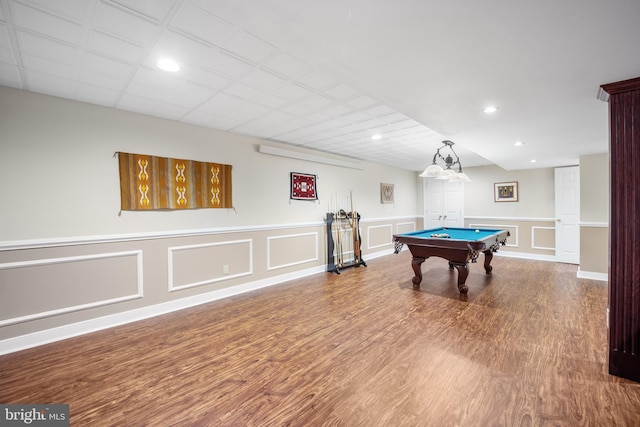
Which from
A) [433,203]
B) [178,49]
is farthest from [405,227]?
[178,49]

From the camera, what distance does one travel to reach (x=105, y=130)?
112 inches

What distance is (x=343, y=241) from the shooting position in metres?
5.66

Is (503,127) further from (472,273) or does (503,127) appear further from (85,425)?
(85,425)

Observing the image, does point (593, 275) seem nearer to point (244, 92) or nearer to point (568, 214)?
point (568, 214)

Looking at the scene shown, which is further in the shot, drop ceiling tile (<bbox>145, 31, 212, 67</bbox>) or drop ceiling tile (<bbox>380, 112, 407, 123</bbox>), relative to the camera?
drop ceiling tile (<bbox>380, 112, 407, 123</bbox>)

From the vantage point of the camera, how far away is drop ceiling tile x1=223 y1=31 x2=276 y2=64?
1701mm

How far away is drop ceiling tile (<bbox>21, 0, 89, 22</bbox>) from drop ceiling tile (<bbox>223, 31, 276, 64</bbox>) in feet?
2.43

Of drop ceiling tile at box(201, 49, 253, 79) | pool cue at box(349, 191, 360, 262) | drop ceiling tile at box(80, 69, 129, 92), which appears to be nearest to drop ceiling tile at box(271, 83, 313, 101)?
drop ceiling tile at box(201, 49, 253, 79)

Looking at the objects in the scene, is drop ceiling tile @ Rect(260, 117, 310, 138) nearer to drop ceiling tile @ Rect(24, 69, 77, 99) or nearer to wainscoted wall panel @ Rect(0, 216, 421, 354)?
wainscoted wall panel @ Rect(0, 216, 421, 354)

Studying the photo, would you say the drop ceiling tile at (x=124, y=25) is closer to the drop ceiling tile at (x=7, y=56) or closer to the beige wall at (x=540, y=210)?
the drop ceiling tile at (x=7, y=56)

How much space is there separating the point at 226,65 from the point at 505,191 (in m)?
7.13

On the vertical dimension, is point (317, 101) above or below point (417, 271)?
above

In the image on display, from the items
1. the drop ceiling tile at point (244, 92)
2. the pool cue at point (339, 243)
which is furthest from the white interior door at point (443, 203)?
the drop ceiling tile at point (244, 92)

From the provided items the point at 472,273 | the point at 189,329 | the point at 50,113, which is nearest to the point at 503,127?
the point at 472,273
